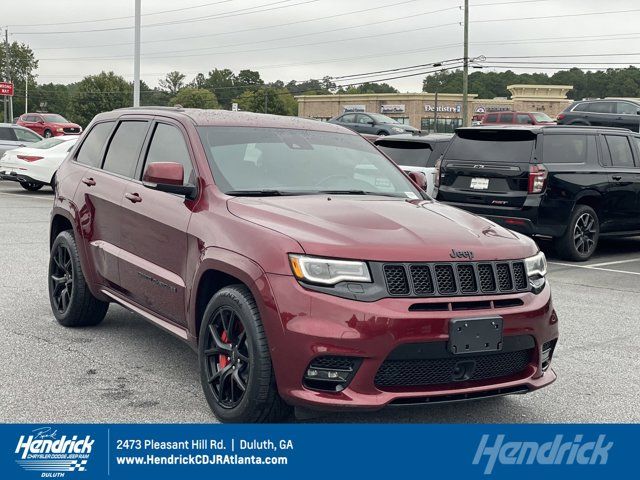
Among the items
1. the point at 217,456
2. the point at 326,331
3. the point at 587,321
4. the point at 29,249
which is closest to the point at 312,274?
the point at 326,331

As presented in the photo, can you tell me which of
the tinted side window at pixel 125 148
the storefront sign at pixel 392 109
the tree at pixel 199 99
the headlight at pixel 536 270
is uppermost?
the tree at pixel 199 99

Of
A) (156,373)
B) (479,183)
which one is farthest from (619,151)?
(156,373)

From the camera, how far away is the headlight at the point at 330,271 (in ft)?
13.6

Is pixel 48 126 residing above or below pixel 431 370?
above

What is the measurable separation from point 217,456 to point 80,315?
3315 millimetres

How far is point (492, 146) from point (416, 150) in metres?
2.26

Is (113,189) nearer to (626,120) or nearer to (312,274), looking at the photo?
(312,274)

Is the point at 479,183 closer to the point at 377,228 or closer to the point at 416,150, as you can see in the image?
the point at 416,150

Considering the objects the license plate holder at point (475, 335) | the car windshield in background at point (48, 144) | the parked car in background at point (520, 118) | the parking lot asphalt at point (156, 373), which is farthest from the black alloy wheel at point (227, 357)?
the parked car in background at point (520, 118)

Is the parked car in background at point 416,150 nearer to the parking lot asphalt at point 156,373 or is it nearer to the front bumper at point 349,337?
the parking lot asphalt at point 156,373

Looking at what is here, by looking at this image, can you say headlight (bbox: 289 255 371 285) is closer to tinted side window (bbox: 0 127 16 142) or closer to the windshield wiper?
the windshield wiper

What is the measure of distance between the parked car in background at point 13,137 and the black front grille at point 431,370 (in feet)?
76.1

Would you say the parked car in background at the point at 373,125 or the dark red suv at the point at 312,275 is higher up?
the parked car in background at the point at 373,125

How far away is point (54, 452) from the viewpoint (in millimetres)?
3812
